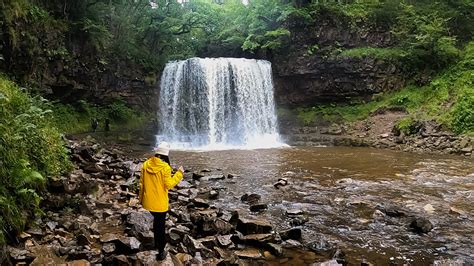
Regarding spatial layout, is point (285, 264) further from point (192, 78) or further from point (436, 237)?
point (192, 78)

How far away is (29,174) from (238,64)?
21.1 meters

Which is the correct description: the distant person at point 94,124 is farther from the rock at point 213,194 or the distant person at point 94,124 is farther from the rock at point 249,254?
the rock at point 249,254

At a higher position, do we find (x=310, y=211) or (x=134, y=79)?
(x=134, y=79)

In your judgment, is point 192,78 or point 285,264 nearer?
point 285,264

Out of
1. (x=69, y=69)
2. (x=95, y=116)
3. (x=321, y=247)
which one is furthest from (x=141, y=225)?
(x=95, y=116)

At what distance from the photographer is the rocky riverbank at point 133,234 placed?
520cm

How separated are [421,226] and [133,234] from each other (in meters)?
5.09

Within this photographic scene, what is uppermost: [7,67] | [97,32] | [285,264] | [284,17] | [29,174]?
[284,17]

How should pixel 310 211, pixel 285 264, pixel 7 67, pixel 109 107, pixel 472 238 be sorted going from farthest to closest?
pixel 109 107
pixel 7 67
pixel 310 211
pixel 472 238
pixel 285 264

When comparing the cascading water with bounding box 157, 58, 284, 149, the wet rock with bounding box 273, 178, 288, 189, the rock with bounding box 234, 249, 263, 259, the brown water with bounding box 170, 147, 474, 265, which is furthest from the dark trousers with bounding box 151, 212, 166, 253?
the cascading water with bounding box 157, 58, 284, 149

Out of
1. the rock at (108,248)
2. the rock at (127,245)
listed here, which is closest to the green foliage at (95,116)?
the rock at (108,248)

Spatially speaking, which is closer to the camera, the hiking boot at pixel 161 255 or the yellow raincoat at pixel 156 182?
the hiking boot at pixel 161 255

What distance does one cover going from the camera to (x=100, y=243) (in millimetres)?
5793

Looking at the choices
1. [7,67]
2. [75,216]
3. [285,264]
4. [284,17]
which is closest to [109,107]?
[7,67]
